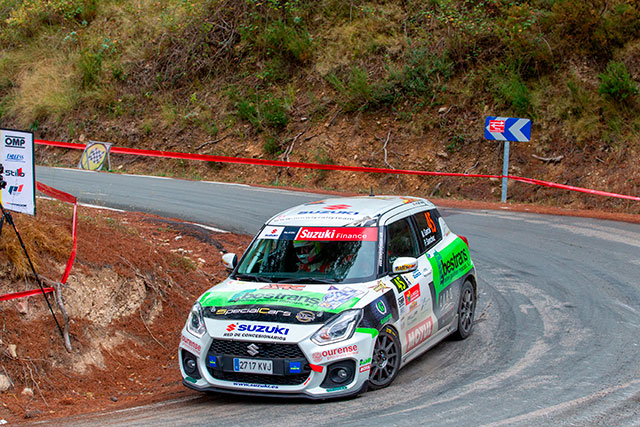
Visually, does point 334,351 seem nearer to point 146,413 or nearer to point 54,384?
point 146,413

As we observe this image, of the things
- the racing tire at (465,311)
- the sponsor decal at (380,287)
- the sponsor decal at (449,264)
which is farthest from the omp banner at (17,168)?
the racing tire at (465,311)

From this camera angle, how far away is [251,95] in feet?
91.7

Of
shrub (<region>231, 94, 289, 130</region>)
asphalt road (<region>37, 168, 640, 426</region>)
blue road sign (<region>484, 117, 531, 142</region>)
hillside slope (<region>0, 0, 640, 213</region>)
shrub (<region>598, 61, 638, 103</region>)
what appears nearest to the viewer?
asphalt road (<region>37, 168, 640, 426</region>)

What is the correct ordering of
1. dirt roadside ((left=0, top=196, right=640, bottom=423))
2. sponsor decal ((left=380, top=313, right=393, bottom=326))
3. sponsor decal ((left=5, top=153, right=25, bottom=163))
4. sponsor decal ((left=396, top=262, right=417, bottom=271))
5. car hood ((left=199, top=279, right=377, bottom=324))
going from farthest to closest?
sponsor decal ((left=5, top=153, right=25, bottom=163)) < dirt roadside ((left=0, top=196, right=640, bottom=423)) < sponsor decal ((left=396, top=262, right=417, bottom=271)) < sponsor decal ((left=380, top=313, right=393, bottom=326)) < car hood ((left=199, top=279, right=377, bottom=324))

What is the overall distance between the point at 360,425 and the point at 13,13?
122 ft

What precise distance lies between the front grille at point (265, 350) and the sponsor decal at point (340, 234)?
1635 millimetres

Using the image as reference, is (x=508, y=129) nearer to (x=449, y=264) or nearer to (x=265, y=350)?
(x=449, y=264)

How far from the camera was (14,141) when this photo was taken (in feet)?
26.4

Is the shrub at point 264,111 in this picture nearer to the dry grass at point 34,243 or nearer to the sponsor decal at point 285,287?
the dry grass at point 34,243

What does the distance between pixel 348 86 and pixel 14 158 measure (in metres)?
18.5

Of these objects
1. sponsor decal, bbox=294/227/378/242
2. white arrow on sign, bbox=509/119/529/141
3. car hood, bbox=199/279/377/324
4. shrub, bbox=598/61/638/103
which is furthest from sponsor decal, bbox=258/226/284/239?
shrub, bbox=598/61/638/103

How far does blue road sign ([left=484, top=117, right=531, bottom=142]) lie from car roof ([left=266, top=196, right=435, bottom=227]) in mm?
10492

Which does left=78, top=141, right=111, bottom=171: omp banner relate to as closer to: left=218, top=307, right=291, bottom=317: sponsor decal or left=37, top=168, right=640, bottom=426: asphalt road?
left=37, top=168, right=640, bottom=426: asphalt road

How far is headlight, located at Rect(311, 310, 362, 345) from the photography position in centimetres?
655
